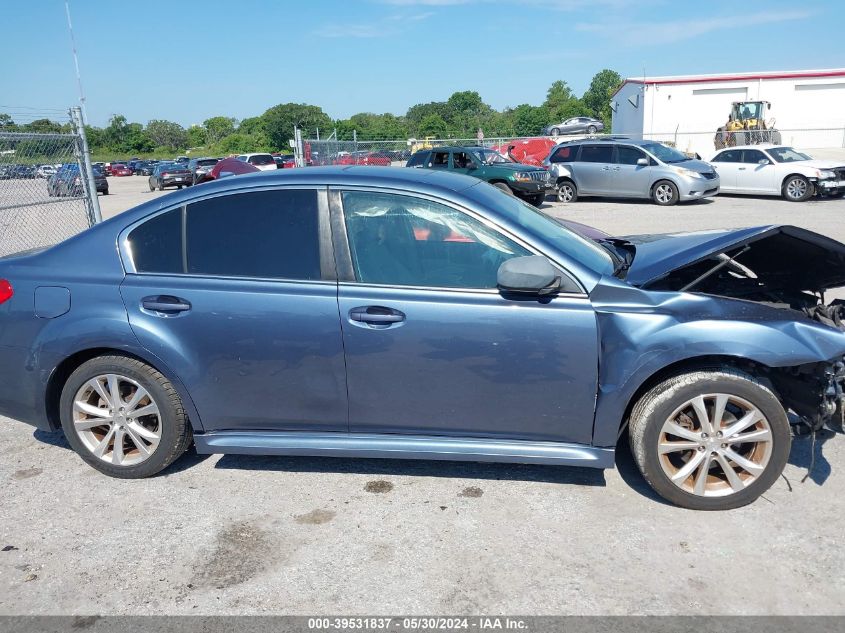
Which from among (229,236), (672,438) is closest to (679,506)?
(672,438)

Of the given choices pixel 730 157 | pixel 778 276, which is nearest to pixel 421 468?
pixel 778 276

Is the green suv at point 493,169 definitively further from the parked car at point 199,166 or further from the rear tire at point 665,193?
the parked car at point 199,166

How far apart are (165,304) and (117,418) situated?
76 cm

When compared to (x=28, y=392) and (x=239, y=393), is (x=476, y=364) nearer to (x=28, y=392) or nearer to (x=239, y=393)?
(x=239, y=393)

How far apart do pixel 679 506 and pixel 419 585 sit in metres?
1.42

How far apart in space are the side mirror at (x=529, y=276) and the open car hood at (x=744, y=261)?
510mm

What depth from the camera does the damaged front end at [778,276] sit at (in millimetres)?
3390

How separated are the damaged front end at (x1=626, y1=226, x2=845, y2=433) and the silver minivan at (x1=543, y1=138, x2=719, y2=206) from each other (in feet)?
44.6

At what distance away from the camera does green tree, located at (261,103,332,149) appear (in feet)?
335

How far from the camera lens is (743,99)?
4141 centimetres

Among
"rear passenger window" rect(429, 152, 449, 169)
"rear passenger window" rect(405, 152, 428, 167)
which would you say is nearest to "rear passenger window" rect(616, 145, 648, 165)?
"rear passenger window" rect(429, 152, 449, 169)

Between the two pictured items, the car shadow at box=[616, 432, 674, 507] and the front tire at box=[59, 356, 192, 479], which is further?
the front tire at box=[59, 356, 192, 479]

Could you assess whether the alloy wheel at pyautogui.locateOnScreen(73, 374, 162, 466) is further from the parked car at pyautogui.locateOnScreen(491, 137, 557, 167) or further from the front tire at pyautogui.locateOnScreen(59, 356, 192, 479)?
the parked car at pyautogui.locateOnScreen(491, 137, 557, 167)

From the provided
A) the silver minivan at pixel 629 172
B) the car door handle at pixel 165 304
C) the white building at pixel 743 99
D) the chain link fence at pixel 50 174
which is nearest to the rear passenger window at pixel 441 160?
the silver minivan at pixel 629 172
